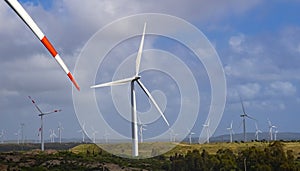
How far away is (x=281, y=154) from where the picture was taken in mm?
131875

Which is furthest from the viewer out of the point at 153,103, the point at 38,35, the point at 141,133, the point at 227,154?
the point at 141,133

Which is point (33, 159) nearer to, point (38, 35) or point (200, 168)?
point (200, 168)

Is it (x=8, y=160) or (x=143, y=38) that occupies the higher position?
(x=143, y=38)

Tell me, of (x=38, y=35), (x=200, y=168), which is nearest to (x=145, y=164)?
(x=200, y=168)

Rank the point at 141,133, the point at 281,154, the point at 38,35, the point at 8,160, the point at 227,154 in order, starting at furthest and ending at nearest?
1. the point at 141,133
2. the point at 8,160
3. the point at 227,154
4. the point at 281,154
5. the point at 38,35

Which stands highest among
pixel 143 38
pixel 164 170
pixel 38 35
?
pixel 143 38

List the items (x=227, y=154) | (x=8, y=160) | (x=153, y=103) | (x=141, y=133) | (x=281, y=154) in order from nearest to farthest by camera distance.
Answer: (x=153, y=103) → (x=281, y=154) → (x=227, y=154) → (x=8, y=160) → (x=141, y=133)

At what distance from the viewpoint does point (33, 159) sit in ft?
512

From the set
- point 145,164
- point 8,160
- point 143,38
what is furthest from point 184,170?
point 8,160

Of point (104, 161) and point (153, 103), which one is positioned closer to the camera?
point (153, 103)

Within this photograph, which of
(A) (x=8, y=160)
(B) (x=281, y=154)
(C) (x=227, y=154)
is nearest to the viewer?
(B) (x=281, y=154)

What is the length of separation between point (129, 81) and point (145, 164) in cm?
4006

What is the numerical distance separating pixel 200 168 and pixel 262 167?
61.0 feet

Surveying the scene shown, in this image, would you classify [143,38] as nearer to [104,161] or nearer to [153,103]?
[153,103]
